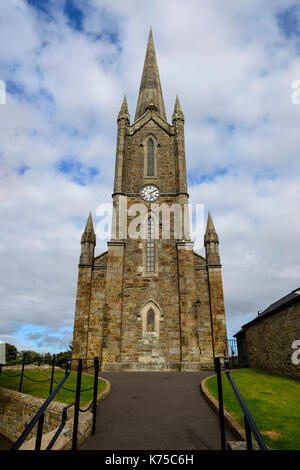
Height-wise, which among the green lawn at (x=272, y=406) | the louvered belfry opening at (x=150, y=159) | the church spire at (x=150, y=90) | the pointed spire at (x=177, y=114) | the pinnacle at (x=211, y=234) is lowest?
the green lawn at (x=272, y=406)

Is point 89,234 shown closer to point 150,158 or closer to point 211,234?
point 150,158

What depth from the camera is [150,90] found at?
1174 inches

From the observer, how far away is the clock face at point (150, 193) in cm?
2158

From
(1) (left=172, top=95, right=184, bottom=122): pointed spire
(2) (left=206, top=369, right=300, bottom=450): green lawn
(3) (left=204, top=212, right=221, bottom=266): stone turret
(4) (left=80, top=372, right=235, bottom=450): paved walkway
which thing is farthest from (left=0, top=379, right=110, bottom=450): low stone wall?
(1) (left=172, top=95, right=184, bottom=122): pointed spire

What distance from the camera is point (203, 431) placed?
605 cm

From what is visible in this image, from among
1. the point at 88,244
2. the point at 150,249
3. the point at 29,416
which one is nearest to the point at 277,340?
the point at 150,249

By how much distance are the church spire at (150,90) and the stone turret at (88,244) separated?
41.5 feet

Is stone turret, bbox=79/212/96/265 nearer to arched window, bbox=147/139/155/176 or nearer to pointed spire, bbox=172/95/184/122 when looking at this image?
arched window, bbox=147/139/155/176

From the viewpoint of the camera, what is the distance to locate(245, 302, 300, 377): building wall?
496 inches

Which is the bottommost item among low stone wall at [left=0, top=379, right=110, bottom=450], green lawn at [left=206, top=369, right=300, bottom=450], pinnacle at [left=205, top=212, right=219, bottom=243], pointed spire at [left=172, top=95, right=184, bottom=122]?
low stone wall at [left=0, top=379, right=110, bottom=450]

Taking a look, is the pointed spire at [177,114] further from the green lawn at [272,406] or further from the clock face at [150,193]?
the green lawn at [272,406]

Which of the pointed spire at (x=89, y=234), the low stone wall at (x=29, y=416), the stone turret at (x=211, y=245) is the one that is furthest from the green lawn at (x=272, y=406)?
the pointed spire at (x=89, y=234)

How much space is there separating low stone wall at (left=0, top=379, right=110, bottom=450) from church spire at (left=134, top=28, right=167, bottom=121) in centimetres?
2399

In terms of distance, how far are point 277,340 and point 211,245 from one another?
820cm
